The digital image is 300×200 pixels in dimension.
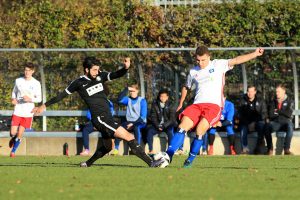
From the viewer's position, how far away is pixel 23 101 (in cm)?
2178

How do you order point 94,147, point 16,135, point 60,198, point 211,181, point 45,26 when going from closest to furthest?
point 60,198
point 211,181
point 16,135
point 94,147
point 45,26

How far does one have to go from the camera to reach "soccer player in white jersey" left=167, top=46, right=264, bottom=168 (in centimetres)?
1562

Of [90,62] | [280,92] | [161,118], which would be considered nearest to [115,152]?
[161,118]

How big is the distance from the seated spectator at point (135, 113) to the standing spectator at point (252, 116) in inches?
87.1

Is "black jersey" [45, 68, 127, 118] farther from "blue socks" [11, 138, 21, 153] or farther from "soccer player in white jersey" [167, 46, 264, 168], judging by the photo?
"blue socks" [11, 138, 21, 153]

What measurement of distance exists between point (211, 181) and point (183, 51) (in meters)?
11.1

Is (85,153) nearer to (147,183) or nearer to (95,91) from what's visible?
(95,91)

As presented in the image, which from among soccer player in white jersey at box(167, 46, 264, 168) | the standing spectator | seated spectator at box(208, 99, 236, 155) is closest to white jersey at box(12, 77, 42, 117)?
seated spectator at box(208, 99, 236, 155)

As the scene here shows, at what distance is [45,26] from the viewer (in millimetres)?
27500

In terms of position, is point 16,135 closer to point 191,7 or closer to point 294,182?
point 191,7

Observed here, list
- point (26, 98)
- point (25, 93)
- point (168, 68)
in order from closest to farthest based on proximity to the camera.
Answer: point (26, 98) → point (25, 93) → point (168, 68)

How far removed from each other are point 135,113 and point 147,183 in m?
10.7

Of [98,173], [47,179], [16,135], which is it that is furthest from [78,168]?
[16,135]

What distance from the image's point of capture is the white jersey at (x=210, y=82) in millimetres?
15727
